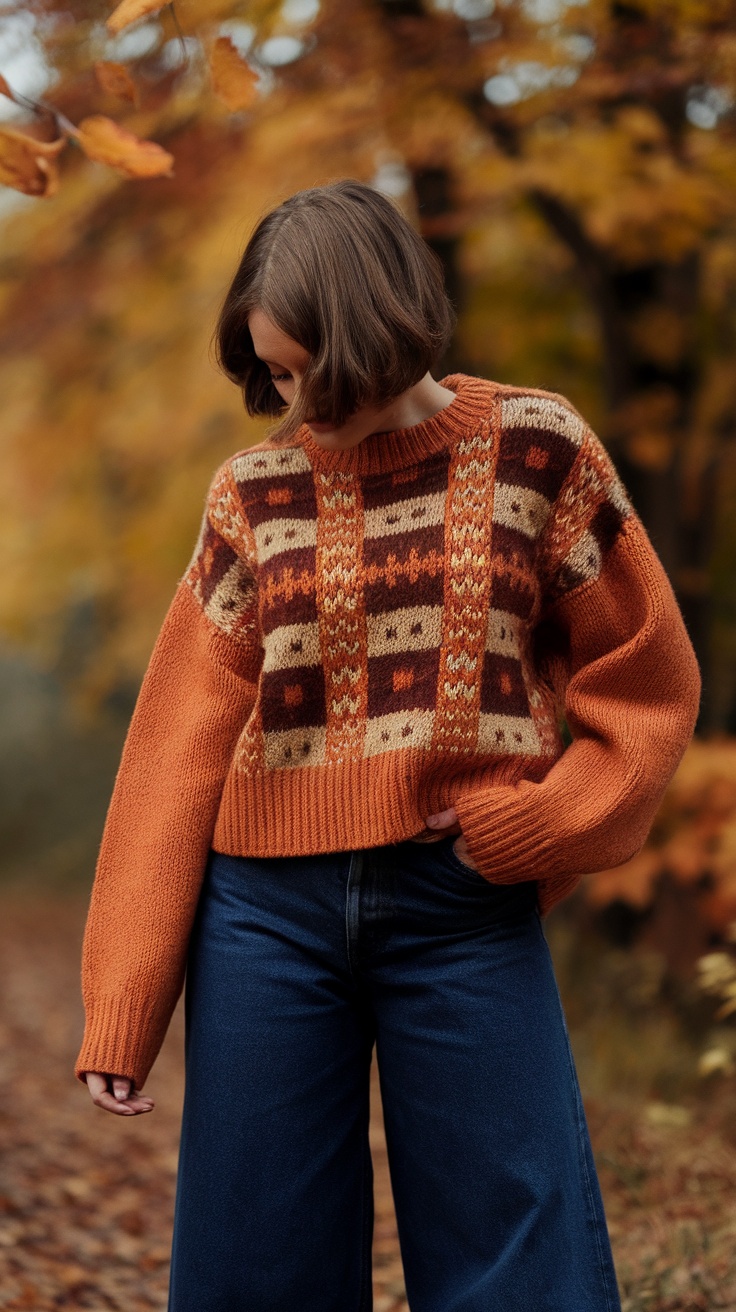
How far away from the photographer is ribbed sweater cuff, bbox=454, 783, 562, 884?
1793 mm

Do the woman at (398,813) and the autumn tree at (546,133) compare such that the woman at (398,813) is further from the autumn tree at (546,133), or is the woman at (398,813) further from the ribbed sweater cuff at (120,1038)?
the autumn tree at (546,133)

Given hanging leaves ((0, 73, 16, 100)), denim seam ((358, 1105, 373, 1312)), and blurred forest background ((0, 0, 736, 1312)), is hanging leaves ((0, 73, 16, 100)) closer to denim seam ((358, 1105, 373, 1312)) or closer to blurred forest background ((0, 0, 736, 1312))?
blurred forest background ((0, 0, 736, 1312))

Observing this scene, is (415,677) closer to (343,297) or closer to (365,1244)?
(343,297)

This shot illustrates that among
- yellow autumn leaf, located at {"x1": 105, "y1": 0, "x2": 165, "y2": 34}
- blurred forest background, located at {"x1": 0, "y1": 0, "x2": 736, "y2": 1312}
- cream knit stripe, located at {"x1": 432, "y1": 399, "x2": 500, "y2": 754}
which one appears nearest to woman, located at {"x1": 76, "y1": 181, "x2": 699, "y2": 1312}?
cream knit stripe, located at {"x1": 432, "y1": 399, "x2": 500, "y2": 754}

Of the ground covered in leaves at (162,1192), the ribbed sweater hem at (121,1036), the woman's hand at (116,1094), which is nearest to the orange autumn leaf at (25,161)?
the ribbed sweater hem at (121,1036)

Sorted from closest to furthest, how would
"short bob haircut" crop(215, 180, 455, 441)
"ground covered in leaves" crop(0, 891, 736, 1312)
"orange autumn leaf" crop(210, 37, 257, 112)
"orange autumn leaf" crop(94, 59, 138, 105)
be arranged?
"short bob haircut" crop(215, 180, 455, 441) → "orange autumn leaf" crop(94, 59, 138, 105) → "orange autumn leaf" crop(210, 37, 257, 112) → "ground covered in leaves" crop(0, 891, 736, 1312)

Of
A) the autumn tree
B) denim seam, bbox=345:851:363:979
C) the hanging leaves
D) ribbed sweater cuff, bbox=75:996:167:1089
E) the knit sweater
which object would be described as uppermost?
the autumn tree

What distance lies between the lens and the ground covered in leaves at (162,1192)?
311 centimetres

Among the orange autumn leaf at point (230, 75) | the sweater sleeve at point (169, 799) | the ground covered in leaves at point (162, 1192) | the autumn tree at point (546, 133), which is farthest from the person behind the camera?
the autumn tree at point (546, 133)

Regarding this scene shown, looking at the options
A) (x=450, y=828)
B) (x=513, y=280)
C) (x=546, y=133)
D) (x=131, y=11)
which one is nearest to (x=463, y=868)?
(x=450, y=828)

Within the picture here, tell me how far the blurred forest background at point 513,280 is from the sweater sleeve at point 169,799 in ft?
2.48

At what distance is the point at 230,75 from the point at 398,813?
132cm

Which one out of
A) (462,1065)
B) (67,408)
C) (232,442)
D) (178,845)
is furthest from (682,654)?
(67,408)

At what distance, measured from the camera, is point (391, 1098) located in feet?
6.31
